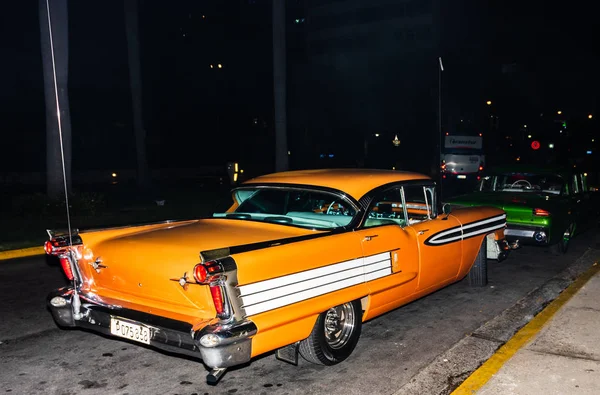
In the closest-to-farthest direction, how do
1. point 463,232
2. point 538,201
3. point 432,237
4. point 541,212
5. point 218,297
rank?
point 218,297 → point 432,237 → point 463,232 → point 541,212 → point 538,201

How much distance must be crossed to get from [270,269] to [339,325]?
1.20 metres

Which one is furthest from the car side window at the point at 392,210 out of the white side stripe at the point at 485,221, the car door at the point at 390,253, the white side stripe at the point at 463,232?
the white side stripe at the point at 485,221

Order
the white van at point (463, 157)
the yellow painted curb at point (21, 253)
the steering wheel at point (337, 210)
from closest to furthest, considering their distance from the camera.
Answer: the steering wheel at point (337, 210)
the yellow painted curb at point (21, 253)
the white van at point (463, 157)

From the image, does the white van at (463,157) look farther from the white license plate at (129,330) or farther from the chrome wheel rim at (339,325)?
the white license plate at (129,330)

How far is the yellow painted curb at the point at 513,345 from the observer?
4062 millimetres

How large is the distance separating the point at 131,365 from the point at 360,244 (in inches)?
85.5

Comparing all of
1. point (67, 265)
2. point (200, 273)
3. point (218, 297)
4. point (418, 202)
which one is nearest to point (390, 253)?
point (418, 202)

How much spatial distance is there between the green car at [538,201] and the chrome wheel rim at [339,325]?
3898 millimetres

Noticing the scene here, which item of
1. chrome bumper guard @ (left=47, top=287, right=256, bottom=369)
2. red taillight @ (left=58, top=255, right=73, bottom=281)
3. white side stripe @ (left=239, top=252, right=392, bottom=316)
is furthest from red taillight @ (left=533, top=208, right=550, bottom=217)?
red taillight @ (left=58, top=255, right=73, bottom=281)

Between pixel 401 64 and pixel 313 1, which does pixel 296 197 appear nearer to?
pixel 401 64

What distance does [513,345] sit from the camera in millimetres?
4898

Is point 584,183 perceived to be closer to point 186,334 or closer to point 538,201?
point 538,201

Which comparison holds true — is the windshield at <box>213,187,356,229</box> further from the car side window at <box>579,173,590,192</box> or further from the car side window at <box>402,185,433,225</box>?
the car side window at <box>579,173,590,192</box>

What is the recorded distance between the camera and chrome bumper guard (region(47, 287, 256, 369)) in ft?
11.3
